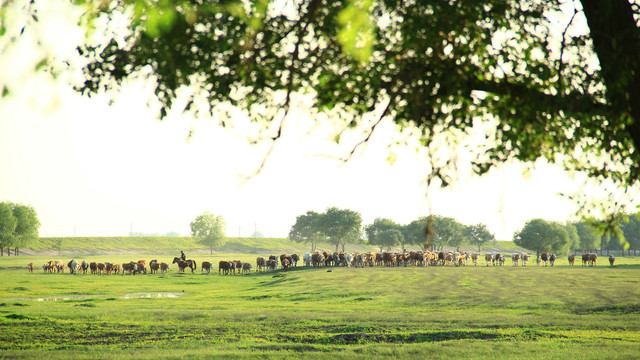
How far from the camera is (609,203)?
27.6 feet

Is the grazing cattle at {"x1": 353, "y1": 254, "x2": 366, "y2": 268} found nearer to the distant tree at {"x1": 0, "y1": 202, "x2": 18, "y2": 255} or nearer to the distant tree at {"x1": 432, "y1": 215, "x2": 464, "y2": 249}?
the distant tree at {"x1": 432, "y1": 215, "x2": 464, "y2": 249}

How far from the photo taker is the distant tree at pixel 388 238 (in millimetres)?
114250

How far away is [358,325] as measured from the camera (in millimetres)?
17688

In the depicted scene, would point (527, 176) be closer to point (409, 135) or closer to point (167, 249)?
point (409, 135)

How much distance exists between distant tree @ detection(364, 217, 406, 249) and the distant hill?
34400mm

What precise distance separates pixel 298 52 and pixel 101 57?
2.80 m

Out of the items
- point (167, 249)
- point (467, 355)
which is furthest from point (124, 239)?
point (467, 355)

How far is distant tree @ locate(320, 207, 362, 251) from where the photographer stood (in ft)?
351

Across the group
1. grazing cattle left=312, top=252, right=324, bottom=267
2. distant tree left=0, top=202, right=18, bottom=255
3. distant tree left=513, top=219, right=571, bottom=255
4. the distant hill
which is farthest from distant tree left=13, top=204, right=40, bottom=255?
distant tree left=513, top=219, right=571, bottom=255

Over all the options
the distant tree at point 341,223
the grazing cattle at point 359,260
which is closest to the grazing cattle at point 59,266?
the grazing cattle at point 359,260

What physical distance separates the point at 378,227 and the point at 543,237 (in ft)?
147

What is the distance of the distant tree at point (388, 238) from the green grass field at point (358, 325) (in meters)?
81.0

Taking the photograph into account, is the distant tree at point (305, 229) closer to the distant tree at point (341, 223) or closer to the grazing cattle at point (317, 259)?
the distant tree at point (341, 223)

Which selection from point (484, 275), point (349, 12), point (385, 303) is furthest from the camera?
point (484, 275)
